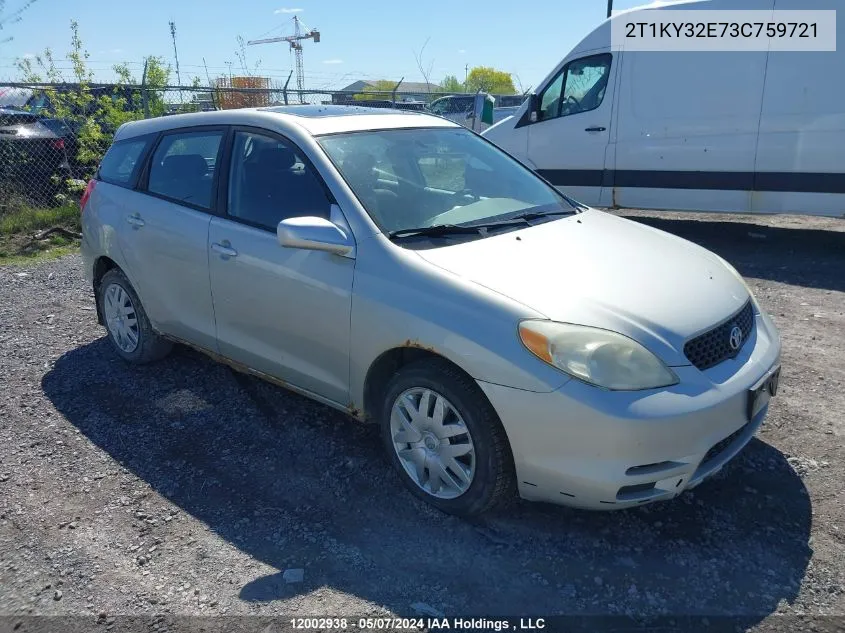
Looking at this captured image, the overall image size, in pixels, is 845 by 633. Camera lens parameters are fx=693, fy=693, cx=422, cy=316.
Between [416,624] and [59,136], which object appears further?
[59,136]

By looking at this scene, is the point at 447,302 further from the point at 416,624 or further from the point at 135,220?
the point at 135,220

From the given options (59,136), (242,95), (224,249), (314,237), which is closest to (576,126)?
(224,249)

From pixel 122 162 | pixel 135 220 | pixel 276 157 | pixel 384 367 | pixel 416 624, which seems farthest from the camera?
pixel 122 162

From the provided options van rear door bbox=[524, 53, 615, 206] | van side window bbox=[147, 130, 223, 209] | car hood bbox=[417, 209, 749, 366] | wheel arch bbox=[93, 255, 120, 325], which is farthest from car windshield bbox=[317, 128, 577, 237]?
van rear door bbox=[524, 53, 615, 206]

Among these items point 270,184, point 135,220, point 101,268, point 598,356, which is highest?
point 270,184

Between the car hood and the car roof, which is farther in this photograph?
the car roof

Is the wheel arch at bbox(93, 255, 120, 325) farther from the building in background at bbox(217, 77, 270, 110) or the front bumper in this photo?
the building in background at bbox(217, 77, 270, 110)

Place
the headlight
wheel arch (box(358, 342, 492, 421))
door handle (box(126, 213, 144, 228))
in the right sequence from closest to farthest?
the headlight
wheel arch (box(358, 342, 492, 421))
door handle (box(126, 213, 144, 228))

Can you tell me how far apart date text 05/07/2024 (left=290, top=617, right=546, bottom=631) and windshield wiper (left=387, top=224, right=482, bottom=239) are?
166 cm

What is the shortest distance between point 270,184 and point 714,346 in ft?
7.89

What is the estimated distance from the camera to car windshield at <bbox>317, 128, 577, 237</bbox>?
3.49m

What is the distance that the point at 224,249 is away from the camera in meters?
3.84

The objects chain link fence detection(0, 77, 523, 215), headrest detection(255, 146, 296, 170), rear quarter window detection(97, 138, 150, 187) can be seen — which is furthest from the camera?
chain link fence detection(0, 77, 523, 215)

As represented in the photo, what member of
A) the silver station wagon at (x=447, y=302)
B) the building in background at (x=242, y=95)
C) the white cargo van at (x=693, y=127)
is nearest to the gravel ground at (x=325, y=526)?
the silver station wagon at (x=447, y=302)
